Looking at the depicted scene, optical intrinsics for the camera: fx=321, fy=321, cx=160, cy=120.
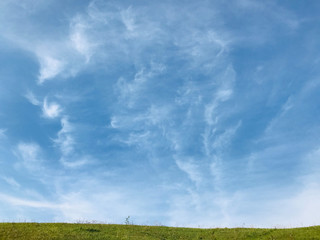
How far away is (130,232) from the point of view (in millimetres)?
40594

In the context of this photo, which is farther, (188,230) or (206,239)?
(188,230)

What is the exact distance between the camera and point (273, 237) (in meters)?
37.5

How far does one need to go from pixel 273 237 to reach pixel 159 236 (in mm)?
13561

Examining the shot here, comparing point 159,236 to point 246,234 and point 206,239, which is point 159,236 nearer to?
point 206,239

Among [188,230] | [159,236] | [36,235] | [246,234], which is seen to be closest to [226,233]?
[246,234]

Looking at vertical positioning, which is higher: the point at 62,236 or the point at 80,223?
the point at 80,223

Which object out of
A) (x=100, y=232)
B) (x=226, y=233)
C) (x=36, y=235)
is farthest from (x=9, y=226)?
(x=226, y=233)

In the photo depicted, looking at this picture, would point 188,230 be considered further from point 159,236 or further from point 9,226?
point 9,226

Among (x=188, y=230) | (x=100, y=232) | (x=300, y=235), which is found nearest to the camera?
(x=300, y=235)

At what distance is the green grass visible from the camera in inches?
1454

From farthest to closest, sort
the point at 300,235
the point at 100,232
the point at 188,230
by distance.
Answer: the point at 188,230, the point at 100,232, the point at 300,235

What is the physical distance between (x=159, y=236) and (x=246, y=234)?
34.9 feet

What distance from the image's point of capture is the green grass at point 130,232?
121ft

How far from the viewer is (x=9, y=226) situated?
39156 millimetres
